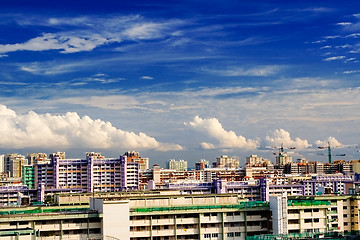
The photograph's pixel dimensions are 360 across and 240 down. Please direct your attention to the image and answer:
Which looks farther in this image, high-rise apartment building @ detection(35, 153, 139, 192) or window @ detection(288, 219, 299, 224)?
high-rise apartment building @ detection(35, 153, 139, 192)

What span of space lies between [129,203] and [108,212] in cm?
327

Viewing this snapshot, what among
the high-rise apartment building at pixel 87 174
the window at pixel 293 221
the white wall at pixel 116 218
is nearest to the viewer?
the white wall at pixel 116 218

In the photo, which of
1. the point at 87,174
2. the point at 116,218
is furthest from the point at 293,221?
→ the point at 87,174

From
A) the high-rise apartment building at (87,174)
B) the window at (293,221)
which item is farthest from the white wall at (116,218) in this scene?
the high-rise apartment building at (87,174)

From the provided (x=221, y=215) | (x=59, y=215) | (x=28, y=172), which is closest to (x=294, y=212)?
(x=221, y=215)

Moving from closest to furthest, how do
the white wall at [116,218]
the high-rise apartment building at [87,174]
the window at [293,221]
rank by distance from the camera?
the white wall at [116,218] → the window at [293,221] → the high-rise apartment building at [87,174]

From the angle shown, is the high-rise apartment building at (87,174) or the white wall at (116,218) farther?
the high-rise apartment building at (87,174)

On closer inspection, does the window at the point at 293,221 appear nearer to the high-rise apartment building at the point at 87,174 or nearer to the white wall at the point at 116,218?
the white wall at the point at 116,218

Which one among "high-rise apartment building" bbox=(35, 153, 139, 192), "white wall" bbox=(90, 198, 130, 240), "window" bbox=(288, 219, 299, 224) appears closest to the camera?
"white wall" bbox=(90, 198, 130, 240)

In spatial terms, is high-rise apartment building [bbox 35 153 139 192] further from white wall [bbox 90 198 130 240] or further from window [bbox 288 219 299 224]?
white wall [bbox 90 198 130 240]

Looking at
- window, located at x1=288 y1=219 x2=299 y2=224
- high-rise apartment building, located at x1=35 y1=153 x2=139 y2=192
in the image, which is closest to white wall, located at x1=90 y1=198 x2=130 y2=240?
window, located at x1=288 y1=219 x2=299 y2=224

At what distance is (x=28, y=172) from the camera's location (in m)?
156

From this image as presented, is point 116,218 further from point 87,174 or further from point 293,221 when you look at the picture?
point 87,174

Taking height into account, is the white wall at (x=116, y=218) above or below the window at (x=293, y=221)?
above
